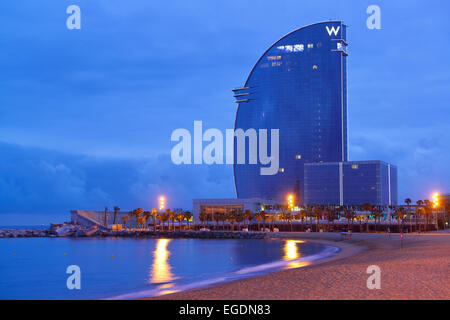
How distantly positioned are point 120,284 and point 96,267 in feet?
56.2

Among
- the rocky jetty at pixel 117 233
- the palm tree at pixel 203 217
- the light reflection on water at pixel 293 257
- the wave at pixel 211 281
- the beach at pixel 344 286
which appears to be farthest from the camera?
the palm tree at pixel 203 217

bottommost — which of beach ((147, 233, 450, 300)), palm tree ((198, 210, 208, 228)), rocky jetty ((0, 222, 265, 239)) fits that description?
rocky jetty ((0, 222, 265, 239))

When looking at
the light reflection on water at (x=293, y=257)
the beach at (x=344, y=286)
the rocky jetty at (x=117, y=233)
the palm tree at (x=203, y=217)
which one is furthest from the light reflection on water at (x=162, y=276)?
the palm tree at (x=203, y=217)

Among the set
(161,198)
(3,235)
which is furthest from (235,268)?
(3,235)

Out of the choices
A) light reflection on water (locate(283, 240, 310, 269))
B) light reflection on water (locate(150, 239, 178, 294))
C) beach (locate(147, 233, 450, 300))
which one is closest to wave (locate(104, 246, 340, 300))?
light reflection on water (locate(283, 240, 310, 269))

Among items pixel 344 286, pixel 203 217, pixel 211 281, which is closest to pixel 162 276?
pixel 211 281

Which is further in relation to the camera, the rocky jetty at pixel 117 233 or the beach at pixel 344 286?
the rocky jetty at pixel 117 233

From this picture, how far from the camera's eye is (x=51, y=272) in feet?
169

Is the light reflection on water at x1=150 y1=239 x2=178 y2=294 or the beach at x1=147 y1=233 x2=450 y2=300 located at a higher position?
the beach at x1=147 y1=233 x2=450 y2=300

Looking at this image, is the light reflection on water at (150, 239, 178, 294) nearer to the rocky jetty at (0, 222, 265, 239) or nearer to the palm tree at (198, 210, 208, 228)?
the rocky jetty at (0, 222, 265, 239)

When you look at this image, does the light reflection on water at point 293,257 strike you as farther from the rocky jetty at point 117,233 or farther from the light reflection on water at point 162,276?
the rocky jetty at point 117,233
